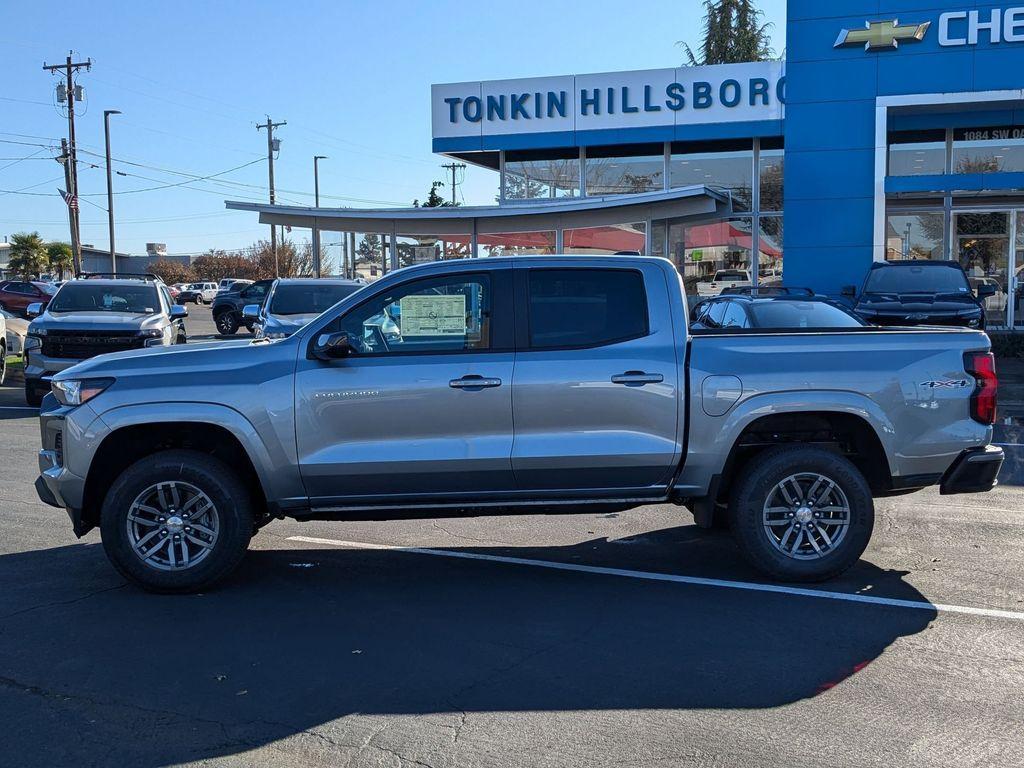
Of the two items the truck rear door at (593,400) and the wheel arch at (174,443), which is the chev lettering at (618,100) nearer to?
the truck rear door at (593,400)

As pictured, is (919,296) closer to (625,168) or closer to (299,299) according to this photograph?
(299,299)

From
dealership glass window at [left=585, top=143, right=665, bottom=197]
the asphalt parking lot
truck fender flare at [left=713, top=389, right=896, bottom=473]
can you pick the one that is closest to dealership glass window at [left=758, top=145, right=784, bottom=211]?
dealership glass window at [left=585, top=143, right=665, bottom=197]

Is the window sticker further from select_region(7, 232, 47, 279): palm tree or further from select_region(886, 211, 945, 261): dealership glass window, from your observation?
select_region(7, 232, 47, 279): palm tree

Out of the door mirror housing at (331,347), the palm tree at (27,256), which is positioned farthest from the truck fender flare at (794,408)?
the palm tree at (27,256)

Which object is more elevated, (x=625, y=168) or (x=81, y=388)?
(x=625, y=168)

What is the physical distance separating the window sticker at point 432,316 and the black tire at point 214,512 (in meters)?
1.43

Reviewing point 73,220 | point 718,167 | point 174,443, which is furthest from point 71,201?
point 174,443

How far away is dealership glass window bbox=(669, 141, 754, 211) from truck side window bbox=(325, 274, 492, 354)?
2140 cm

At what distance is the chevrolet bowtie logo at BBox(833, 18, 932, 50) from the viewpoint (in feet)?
66.9

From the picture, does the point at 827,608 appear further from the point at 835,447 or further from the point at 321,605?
the point at 321,605

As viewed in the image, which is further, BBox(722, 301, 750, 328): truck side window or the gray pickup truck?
BBox(722, 301, 750, 328): truck side window

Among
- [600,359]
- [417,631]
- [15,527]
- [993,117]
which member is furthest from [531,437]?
[993,117]

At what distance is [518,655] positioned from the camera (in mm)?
5160

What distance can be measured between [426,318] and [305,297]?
988 centimetres
